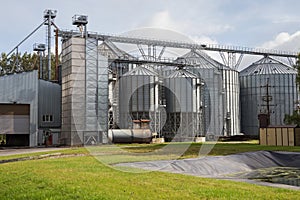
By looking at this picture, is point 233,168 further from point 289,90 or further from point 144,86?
point 289,90

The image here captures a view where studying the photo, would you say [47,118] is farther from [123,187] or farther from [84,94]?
[123,187]

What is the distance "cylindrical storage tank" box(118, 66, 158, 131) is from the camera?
54156 mm

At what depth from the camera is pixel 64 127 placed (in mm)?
47281

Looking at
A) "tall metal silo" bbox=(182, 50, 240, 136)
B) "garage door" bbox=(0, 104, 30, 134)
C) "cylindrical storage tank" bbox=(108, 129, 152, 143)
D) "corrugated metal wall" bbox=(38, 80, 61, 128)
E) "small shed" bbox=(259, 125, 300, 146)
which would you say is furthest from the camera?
"tall metal silo" bbox=(182, 50, 240, 136)

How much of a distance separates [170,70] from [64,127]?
21318 millimetres

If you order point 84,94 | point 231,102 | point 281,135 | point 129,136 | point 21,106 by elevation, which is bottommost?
point 129,136

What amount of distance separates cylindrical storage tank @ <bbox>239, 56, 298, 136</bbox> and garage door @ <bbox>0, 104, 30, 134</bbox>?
39682mm

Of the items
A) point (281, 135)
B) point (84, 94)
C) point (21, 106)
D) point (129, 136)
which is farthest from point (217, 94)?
point (21, 106)

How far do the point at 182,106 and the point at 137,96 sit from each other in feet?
21.2

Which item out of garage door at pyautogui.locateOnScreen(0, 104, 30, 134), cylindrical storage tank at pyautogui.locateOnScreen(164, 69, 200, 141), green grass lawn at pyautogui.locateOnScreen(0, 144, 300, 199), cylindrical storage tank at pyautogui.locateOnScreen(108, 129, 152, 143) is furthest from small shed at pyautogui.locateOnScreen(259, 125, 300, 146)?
green grass lawn at pyautogui.locateOnScreen(0, 144, 300, 199)

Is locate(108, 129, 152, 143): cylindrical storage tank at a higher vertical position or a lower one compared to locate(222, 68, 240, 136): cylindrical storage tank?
lower

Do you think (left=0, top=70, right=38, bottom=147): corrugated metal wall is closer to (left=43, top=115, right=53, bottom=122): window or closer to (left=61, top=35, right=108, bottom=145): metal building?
(left=61, top=35, right=108, bottom=145): metal building

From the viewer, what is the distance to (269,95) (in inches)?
2751

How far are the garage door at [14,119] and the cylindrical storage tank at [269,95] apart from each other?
39682 mm
